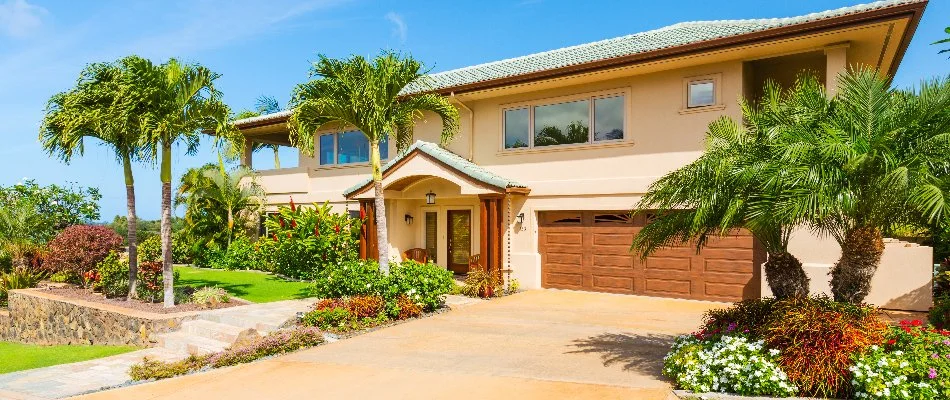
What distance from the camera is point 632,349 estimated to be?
28.4ft

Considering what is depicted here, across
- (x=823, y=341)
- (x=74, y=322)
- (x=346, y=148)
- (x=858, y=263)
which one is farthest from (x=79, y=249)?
(x=858, y=263)

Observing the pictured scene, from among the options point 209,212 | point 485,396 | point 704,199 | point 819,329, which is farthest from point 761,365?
point 209,212

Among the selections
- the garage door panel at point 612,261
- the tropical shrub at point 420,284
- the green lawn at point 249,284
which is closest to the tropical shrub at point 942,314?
the garage door panel at point 612,261

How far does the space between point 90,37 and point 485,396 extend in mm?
9877

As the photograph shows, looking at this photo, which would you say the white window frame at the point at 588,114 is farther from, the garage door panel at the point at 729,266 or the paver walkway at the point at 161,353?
the paver walkway at the point at 161,353

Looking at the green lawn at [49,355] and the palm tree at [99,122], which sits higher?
the palm tree at [99,122]

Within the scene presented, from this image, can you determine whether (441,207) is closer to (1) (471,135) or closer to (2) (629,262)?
(1) (471,135)

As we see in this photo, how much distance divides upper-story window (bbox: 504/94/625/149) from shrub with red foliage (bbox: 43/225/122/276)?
41.6 feet

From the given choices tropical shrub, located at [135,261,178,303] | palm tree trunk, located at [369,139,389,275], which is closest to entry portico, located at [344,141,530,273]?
palm tree trunk, located at [369,139,389,275]

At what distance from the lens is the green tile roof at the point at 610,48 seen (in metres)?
14.0

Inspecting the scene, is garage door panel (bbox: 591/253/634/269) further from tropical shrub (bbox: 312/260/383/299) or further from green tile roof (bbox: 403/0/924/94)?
tropical shrub (bbox: 312/260/383/299)

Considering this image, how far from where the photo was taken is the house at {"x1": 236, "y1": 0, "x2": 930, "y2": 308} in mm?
12633

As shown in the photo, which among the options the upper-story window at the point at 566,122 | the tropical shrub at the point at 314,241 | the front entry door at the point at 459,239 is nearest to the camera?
the upper-story window at the point at 566,122

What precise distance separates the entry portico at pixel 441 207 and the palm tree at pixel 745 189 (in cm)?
784
